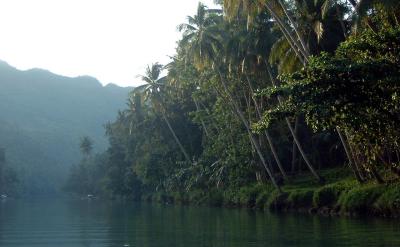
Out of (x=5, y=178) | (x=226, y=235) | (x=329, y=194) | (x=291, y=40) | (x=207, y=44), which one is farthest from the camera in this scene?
(x=5, y=178)

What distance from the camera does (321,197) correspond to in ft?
116

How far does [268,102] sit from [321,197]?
13.8 meters

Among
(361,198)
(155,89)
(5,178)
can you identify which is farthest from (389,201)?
(5,178)

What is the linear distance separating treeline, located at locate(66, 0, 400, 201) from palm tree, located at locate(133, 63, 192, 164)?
0.11 m

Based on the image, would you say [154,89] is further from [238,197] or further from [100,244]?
[100,244]

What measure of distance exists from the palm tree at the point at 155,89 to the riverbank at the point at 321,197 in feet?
36.2

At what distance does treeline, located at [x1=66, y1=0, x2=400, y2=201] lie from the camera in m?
21.6

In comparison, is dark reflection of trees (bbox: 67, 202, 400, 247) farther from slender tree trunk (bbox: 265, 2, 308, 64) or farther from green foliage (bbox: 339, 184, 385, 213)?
slender tree trunk (bbox: 265, 2, 308, 64)

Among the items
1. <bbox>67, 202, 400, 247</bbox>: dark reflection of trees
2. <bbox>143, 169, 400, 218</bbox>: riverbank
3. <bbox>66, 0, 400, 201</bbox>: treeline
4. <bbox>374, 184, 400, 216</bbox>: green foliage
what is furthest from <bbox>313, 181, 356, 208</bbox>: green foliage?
<bbox>67, 202, 400, 247</bbox>: dark reflection of trees

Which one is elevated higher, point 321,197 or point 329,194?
point 329,194

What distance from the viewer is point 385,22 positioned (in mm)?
27781

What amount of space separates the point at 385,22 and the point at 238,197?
23.7 metres

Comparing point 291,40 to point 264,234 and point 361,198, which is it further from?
point 264,234

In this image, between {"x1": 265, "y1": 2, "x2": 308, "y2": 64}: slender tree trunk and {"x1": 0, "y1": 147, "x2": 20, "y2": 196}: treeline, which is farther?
{"x1": 0, "y1": 147, "x2": 20, "y2": 196}: treeline
